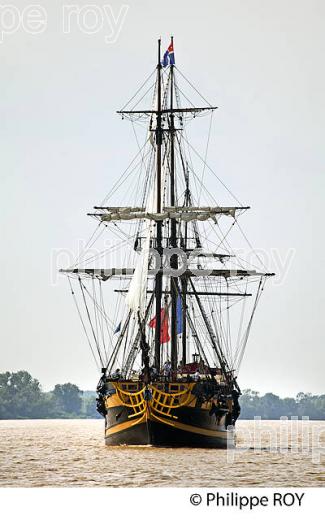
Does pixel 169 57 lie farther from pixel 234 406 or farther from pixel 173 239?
pixel 234 406

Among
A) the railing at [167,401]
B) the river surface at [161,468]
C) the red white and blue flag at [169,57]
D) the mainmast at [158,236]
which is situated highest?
the red white and blue flag at [169,57]

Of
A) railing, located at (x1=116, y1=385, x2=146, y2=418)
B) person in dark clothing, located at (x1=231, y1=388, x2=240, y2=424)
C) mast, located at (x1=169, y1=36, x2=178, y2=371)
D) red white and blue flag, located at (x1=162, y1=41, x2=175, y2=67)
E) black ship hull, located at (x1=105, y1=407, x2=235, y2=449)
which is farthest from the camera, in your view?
person in dark clothing, located at (x1=231, y1=388, x2=240, y2=424)

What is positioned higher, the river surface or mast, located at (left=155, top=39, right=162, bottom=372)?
mast, located at (left=155, top=39, right=162, bottom=372)

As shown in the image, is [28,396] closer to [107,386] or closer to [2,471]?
[107,386]

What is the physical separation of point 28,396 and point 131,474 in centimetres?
13492

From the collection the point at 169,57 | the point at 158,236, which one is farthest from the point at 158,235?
the point at 169,57

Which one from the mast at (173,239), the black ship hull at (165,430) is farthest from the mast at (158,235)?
the black ship hull at (165,430)

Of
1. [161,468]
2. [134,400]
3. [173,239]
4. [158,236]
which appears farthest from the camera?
[173,239]

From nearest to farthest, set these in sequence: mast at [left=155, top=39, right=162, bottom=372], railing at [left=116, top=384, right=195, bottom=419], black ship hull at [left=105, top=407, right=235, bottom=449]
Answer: black ship hull at [left=105, top=407, right=235, bottom=449]
railing at [left=116, top=384, right=195, bottom=419]
mast at [left=155, top=39, right=162, bottom=372]

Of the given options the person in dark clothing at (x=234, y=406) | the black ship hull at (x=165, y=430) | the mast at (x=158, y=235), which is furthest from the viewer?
the person in dark clothing at (x=234, y=406)

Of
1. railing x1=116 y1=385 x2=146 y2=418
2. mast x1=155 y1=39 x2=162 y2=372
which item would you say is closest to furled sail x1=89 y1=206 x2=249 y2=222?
mast x1=155 y1=39 x2=162 y2=372

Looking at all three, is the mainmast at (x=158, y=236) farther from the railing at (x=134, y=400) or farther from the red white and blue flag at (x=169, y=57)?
the railing at (x=134, y=400)

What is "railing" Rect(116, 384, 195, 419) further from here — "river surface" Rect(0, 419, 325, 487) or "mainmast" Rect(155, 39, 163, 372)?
"mainmast" Rect(155, 39, 163, 372)

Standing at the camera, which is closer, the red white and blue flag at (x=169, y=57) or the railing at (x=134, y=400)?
the railing at (x=134, y=400)
